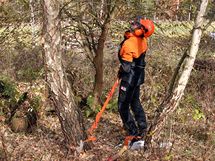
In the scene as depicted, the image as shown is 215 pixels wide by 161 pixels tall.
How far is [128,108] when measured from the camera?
5.36 m

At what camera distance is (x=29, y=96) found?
259 inches

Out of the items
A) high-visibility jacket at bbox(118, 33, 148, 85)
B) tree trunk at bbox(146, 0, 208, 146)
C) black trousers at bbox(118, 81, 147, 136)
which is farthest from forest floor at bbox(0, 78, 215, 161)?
high-visibility jacket at bbox(118, 33, 148, 85)

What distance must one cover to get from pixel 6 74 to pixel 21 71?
0.38 metres

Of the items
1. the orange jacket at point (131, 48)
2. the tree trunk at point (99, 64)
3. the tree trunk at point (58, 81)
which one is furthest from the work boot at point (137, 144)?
the tree trunk at point (99, 64)

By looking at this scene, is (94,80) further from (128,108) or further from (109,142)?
(128,108)

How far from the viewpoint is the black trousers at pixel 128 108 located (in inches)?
203

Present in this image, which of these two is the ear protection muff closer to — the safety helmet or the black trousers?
the safety helmet

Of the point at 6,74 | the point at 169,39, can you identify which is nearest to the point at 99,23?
the point at 169,39

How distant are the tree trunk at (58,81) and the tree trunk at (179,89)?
1.04m

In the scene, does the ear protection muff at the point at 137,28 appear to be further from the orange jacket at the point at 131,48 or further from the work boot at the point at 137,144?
the work boot at the point at 137,144

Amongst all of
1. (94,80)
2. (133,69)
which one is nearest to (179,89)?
(133,69)

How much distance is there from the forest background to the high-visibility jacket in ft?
2.17

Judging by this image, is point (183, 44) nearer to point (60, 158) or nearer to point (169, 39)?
point (169, 39)

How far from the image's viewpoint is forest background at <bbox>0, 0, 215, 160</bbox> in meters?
5.02
